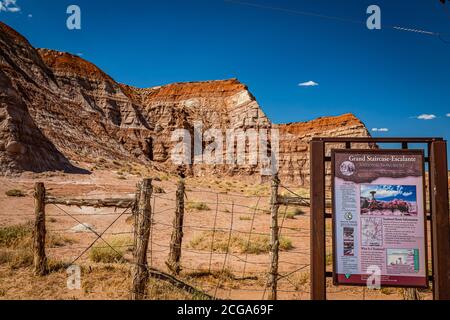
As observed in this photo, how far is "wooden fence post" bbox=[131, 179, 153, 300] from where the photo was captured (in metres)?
5.32

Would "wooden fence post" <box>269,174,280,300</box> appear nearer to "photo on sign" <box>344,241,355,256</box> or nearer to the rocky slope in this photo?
"photo on sign" <box>344,241,355,256</box>

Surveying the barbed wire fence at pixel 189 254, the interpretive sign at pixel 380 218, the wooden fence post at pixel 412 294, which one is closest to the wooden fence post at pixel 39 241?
the barbed wire fence at pixel 189 254

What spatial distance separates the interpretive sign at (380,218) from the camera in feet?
12.7

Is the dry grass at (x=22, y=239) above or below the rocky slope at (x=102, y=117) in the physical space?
below

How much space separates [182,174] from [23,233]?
45.1 meters

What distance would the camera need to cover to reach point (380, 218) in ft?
12.9

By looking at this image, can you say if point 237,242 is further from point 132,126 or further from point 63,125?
point 132,126

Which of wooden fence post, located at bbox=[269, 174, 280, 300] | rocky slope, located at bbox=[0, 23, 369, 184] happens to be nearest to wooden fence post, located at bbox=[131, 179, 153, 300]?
wooden fence post, located at bbox=[269, 174, 280, 300]

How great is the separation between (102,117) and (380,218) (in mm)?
51645

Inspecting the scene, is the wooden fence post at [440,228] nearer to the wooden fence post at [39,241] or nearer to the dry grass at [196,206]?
the wooden fence post at [39,241]

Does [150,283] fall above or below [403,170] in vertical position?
below

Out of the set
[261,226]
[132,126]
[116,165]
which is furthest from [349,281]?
[132,126]

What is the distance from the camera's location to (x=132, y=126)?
55.0 m

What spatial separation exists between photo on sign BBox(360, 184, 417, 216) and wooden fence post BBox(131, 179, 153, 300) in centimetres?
319
